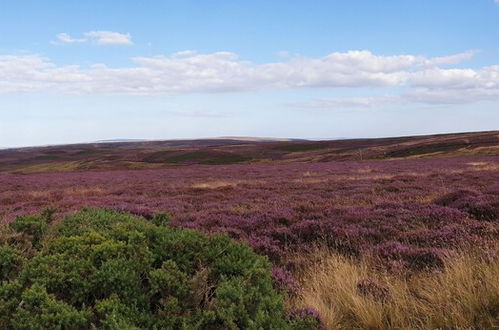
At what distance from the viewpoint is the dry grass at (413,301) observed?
4.39 m

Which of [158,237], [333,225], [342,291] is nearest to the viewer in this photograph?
[158,237]

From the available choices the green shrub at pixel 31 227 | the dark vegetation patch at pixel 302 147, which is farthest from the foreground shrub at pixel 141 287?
the dark vegetation patch at pixel 302 147

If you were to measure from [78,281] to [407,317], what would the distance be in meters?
3.62

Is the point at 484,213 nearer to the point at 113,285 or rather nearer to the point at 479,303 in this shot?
the point at 479,303

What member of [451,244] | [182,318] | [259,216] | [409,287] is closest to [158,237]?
[182,318]

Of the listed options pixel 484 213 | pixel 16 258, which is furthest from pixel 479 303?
pixel 484 213

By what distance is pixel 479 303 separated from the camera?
4.54 metres

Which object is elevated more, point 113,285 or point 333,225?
point 113,285

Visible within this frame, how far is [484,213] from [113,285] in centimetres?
1029

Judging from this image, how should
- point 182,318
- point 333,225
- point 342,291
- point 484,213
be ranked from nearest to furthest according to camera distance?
point 182,318, point 342,291, point 333,225, point 484,213

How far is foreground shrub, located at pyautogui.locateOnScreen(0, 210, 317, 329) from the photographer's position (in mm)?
3506

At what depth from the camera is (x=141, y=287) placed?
4047mm

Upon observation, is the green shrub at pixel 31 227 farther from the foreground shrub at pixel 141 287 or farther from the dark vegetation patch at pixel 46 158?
the dark vegetation patch at pixel 46 158

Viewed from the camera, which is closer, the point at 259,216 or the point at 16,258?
the point at 16,258
